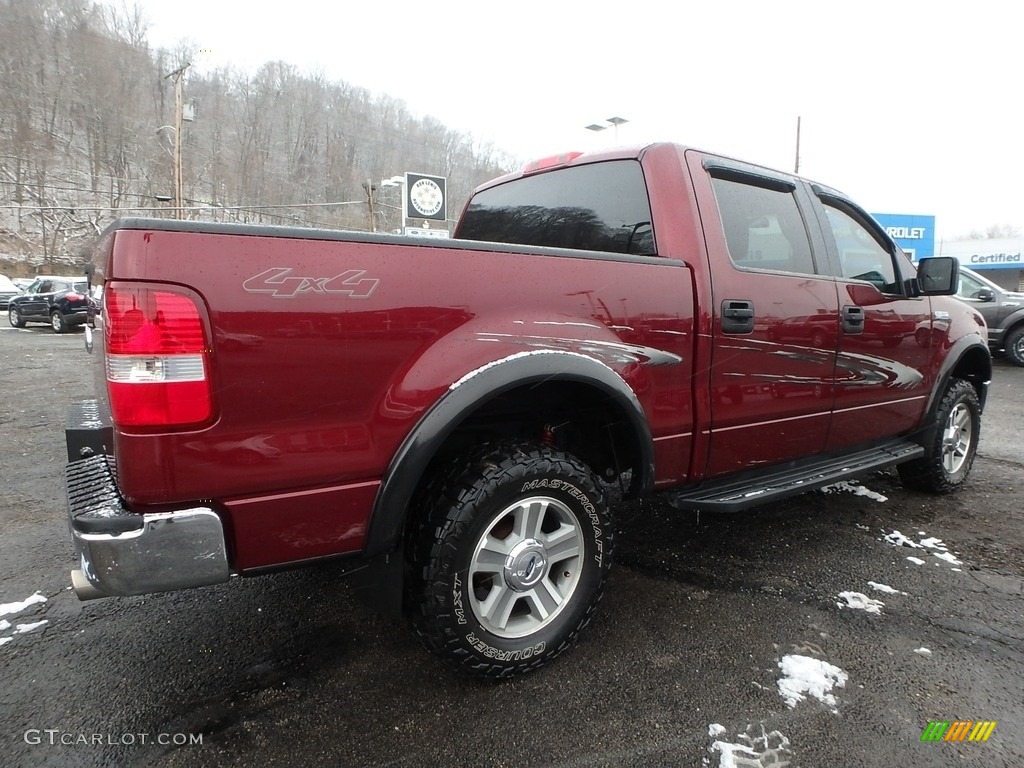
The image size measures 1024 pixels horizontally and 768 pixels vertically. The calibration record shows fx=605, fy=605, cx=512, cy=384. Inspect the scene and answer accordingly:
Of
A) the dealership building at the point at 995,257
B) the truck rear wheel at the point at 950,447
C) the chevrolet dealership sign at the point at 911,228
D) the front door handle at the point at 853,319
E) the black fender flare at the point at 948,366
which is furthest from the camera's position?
the dealership building at the point at 995,257

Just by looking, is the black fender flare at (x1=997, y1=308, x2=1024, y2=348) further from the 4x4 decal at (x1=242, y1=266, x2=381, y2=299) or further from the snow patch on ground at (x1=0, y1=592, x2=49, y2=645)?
the snow patch on ground at (x1=0, y1=592, x2=49, y2=645)

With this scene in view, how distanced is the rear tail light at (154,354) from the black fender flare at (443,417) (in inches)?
22.9

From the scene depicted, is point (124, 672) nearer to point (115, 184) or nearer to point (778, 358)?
point (778, 358)

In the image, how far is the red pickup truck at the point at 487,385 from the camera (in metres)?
1.55

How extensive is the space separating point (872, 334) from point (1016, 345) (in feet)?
35.6

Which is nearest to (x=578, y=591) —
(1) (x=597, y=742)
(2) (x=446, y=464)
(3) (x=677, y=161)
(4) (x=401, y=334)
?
(1) (x=597, y=742)

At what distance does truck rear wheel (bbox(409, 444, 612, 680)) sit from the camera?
6.44 ft

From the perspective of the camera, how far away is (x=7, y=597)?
108 inches

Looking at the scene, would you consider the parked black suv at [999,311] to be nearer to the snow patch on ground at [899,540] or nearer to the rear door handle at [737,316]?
the snow patch on ground at [899,540]

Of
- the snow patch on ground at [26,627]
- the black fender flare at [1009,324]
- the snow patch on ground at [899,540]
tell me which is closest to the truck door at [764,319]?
the snow patch on ground at [899,540]

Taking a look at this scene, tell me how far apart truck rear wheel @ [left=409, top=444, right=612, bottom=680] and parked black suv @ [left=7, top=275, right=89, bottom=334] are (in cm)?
1868

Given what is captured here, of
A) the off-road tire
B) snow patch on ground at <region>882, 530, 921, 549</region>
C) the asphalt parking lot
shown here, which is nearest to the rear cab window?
the asphalt parking lot

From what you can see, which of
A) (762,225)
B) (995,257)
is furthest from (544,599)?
(995,257)

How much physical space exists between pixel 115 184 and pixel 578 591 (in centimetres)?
6258
